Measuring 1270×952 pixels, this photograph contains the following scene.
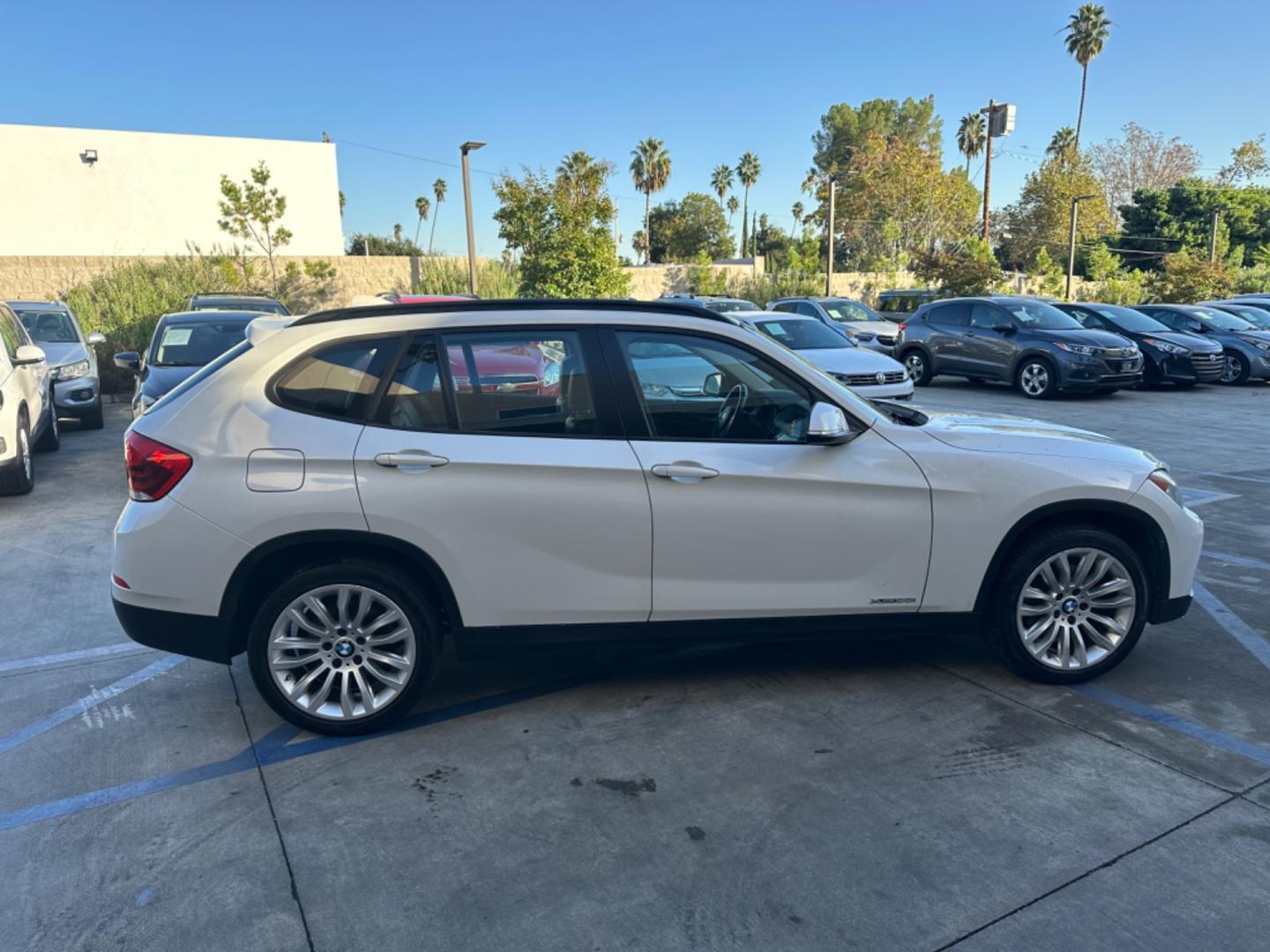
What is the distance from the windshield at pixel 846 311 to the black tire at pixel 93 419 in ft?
43.9

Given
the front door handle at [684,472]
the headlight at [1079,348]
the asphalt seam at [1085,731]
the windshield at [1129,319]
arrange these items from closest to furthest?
the asphalt seam at [1085,731]
the front door handle at [684,472]
the headlight at [1079,348]
the windshield at [1129,319]

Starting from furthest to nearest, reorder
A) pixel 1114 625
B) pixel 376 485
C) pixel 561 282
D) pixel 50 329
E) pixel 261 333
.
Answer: pixel 561 282 < pixel 50 329 < pixel 1114 625 < pixel 261 333 < pixel 376 485

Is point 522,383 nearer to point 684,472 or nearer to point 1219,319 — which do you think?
point 684,472

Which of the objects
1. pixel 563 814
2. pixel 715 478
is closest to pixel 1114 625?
pixel 715 478

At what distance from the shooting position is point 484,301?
400 centimetres

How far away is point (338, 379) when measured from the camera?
370cm

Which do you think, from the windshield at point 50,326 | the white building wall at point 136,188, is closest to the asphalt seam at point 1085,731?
the windshield at point 50,326

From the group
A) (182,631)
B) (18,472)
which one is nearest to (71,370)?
(18,472)

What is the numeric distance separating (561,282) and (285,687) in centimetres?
2069

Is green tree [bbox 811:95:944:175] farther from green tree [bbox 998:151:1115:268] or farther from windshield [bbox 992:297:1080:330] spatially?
windshield [bbox 992:297:1080:330]

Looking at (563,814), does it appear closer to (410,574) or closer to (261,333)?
(410,574)

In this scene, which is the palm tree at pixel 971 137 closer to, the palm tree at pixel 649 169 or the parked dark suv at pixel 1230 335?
the palm tree at pixel 649 169

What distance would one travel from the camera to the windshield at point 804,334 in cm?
1312

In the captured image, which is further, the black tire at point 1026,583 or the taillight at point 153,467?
the black tire at point 1026,583
